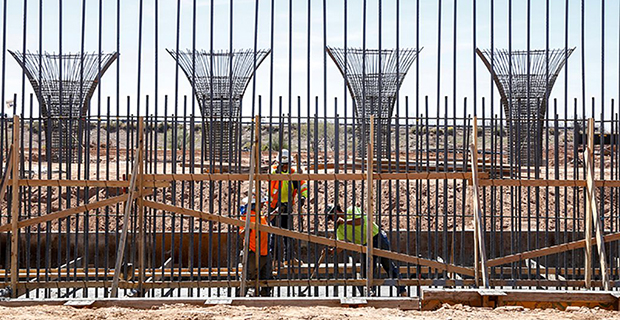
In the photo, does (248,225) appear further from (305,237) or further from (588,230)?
(588,230)

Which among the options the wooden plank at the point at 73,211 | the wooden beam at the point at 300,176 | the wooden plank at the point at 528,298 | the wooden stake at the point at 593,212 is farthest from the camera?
the wooden beam at the point at 300,176

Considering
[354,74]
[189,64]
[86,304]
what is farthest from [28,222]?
[354,74]

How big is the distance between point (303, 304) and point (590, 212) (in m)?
3.99

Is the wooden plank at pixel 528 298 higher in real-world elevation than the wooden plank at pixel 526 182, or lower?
lower

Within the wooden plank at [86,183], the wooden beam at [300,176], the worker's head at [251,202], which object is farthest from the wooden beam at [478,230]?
the wooden plank at [86,183]

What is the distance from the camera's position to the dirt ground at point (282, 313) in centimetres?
560

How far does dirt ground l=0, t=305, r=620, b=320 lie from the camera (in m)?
5.60

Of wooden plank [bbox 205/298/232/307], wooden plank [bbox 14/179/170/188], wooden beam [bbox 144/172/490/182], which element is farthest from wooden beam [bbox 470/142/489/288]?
wooden plank [bbox 14/179/170/188]

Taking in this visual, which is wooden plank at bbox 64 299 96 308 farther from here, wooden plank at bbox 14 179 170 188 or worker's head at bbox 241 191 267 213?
worker's head at bbox 241 191 267 213

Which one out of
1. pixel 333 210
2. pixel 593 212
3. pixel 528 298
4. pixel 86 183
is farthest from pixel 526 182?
pixel 86 183

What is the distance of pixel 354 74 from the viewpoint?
1353 cm

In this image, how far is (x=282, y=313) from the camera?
5.77 m

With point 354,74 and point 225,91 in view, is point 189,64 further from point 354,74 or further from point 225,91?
point 354,74

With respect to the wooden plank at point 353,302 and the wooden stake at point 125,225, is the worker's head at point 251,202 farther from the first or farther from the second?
the wooden plank at point 353,302
